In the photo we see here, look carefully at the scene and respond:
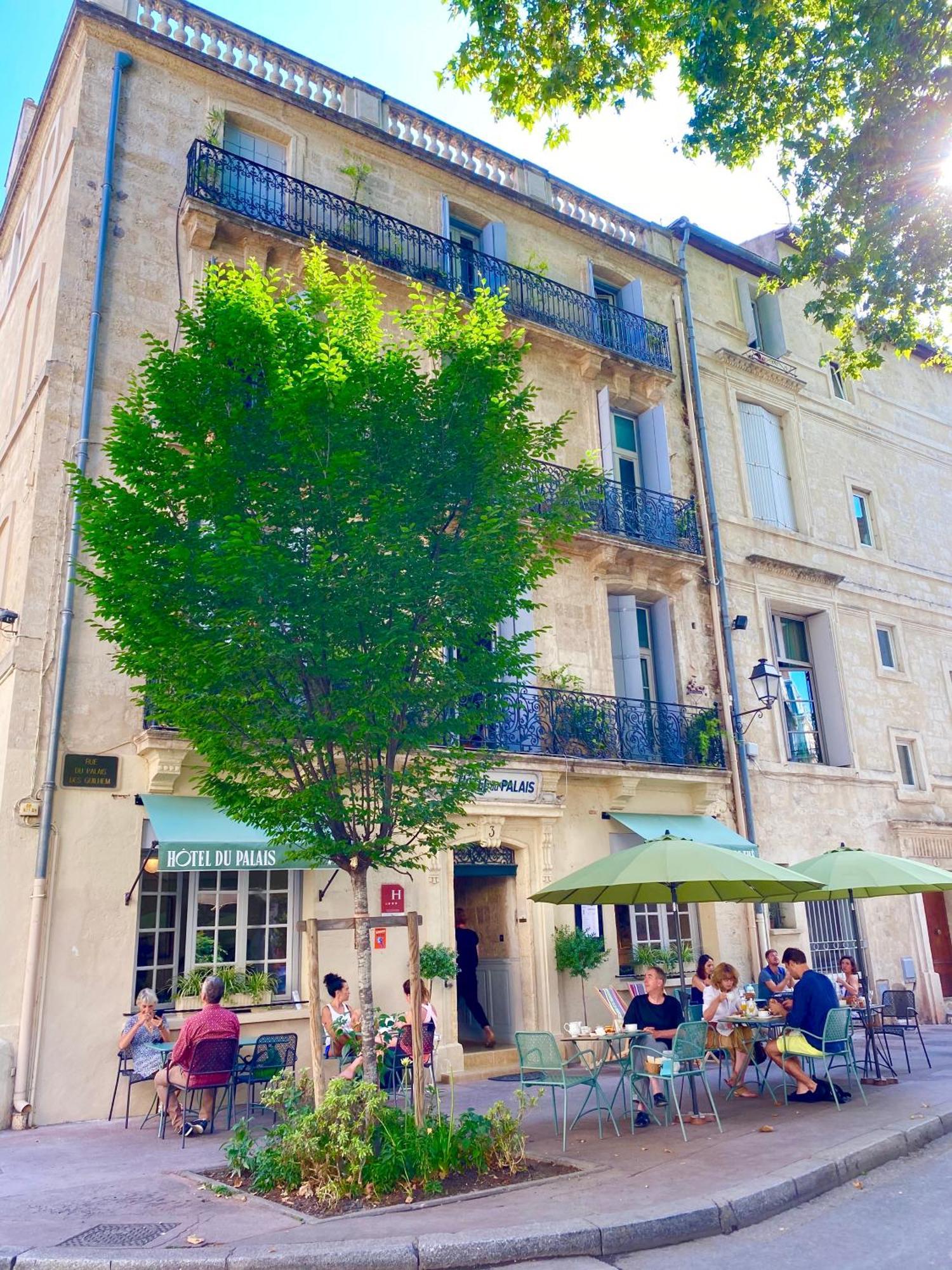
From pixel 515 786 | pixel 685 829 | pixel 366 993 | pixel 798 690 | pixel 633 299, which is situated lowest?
pixel 366 993

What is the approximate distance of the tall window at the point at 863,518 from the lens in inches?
771

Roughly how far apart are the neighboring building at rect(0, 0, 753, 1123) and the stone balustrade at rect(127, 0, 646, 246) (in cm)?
5

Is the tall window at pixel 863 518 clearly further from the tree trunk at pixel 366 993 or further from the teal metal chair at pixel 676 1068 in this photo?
the tree trunk at pixel 366 993

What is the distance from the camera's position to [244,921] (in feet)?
36.9

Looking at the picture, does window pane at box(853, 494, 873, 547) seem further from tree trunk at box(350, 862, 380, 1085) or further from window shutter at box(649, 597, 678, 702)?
tree trunk at box(350, 862, 380, 1085)

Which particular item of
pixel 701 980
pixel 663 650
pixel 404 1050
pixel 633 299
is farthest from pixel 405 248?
pixel 404 1050

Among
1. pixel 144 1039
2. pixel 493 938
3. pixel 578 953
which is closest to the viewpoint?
pixel 144 1039

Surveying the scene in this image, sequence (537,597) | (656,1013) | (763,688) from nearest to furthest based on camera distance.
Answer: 1. (656,1013)
2. (537,597)
3. (763,688)

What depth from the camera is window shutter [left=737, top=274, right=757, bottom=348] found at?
1914cm

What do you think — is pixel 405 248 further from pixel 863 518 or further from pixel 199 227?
pixel 863 518

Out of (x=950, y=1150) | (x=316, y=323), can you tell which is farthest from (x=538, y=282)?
(x=950, y=1150)

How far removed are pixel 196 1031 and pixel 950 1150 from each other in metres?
6.10

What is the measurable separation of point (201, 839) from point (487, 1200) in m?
5.29

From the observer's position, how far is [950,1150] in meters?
7.34
